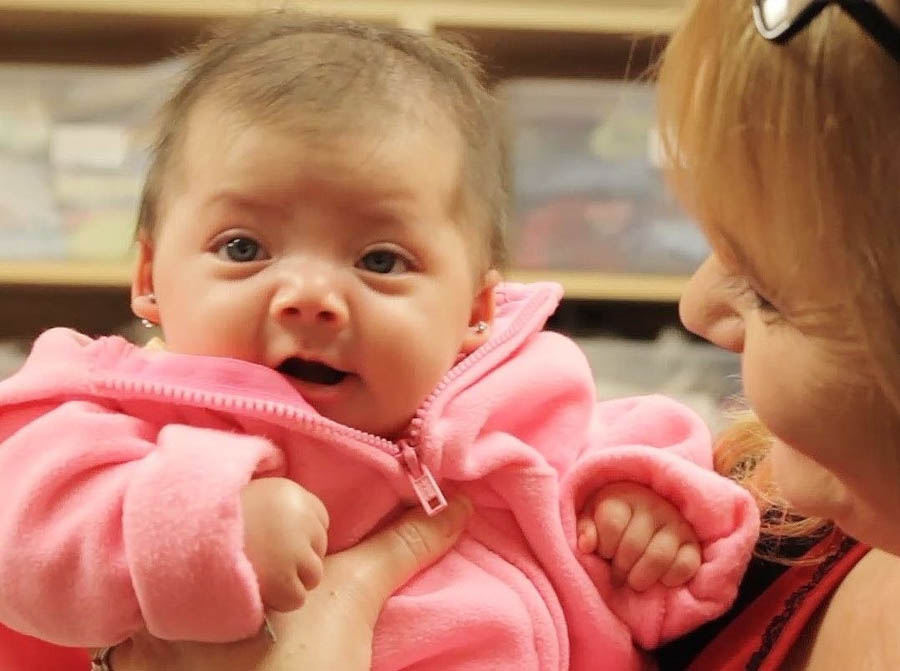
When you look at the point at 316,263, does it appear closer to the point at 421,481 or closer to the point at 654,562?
the point at 421,481

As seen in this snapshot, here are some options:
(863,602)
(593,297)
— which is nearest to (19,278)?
(593,297)

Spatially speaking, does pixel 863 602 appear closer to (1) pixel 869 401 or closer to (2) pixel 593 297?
(1) pixel 869 401

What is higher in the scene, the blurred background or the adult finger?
the adult finger

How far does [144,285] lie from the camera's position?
2.62 ft

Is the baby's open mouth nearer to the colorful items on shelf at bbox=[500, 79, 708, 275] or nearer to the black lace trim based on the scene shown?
the black lace trim

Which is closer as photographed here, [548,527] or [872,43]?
[872,43]

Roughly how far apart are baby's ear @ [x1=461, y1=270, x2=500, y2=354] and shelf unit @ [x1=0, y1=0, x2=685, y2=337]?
0.94 m

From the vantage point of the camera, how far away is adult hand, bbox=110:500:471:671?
0.66 m

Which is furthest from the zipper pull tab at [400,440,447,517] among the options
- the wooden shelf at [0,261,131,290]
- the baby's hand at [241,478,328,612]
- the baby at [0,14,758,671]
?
the wooden shelf at [0,261,131,290]

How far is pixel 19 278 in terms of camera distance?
179 centimetres

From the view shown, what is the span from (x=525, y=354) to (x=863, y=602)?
285mm

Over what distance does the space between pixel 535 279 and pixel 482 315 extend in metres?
0.98

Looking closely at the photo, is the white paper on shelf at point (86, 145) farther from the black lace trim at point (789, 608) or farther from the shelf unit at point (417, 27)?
the black lace trim at point (789, 608)

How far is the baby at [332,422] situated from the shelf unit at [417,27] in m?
0.97
